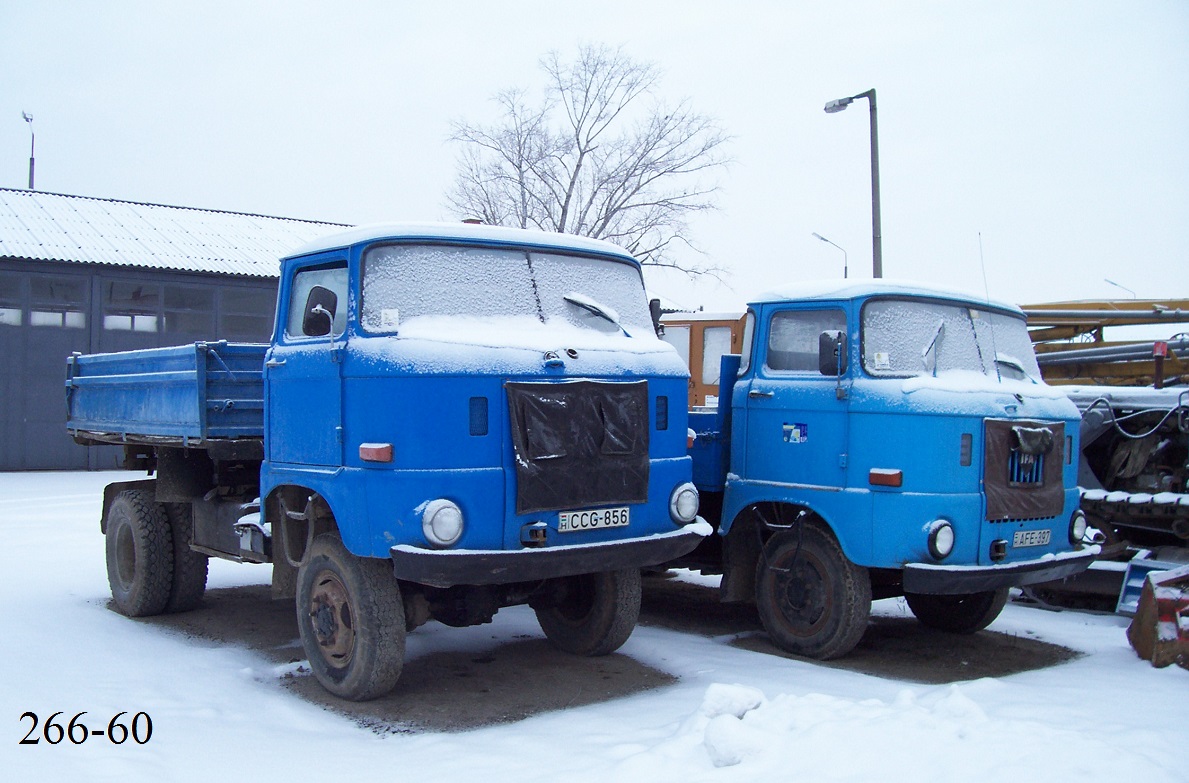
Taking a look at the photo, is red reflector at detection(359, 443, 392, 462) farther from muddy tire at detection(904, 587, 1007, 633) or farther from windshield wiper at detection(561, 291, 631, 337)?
muddy tire at detection(904, 587, 1007, 633)

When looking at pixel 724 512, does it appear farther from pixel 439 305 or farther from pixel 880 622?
pixel 439 305

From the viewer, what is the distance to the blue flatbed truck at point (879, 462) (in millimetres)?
6438

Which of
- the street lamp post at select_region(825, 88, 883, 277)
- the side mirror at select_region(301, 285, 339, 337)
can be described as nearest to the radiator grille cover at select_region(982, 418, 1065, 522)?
the side mirror at select_region(301, 285, 339, 337)

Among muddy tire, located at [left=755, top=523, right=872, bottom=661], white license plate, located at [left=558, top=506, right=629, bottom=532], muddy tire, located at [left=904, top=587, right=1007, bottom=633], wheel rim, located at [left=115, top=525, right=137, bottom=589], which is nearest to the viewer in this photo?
white license plate, located at [left=558, top=506, right=629, bottom=532]

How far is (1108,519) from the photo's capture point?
29.6 ft

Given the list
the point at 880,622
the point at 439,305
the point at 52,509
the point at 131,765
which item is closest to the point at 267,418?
the point at 439,305

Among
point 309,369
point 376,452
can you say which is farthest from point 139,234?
point 376,452

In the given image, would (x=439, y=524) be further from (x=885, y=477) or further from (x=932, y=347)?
(x=932, y=347)

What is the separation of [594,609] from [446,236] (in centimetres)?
260

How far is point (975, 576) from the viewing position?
633 cm

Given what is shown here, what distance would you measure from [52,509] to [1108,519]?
13.1 m

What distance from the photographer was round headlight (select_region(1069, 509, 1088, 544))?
7152 millimetres

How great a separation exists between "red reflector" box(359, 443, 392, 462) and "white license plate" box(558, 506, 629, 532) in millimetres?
993

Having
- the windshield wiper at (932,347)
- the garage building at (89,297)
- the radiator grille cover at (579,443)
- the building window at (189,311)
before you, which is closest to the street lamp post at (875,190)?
the windshield wiper at (932,347)
